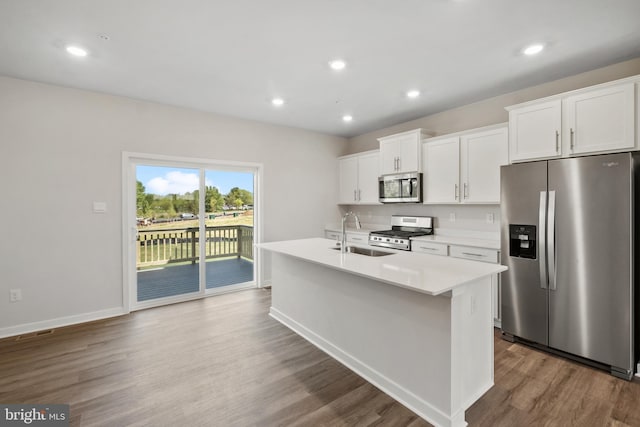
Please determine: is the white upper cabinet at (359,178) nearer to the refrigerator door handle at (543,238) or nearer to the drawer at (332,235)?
the drawer at (332,235)

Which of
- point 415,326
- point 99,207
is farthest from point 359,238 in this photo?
point 99,207

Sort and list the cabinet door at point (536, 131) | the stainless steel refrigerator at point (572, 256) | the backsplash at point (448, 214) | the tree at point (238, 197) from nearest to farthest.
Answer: the stainless steel refrigerator at point (572, 256), the cabinet door at point (536, 131), the backsplash at point (448, 214), the tree at point (238, 197)

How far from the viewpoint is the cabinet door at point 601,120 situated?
2355 mm

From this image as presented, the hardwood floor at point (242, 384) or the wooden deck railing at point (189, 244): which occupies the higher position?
the wooden deck railing at point (189, 244)

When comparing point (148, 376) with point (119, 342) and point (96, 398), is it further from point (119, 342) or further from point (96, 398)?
point (119, 342)

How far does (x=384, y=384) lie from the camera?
2.14m

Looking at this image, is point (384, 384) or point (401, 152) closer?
point (384, 384)

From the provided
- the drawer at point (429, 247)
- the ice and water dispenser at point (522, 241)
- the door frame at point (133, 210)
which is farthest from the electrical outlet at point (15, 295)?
A: the ice and water dispenser at point (522, 241)

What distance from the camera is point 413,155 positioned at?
13.9 ft

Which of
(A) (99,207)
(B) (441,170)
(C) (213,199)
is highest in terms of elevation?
(B) (441,170)

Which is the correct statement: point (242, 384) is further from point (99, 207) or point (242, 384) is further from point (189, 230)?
point (99, 207)

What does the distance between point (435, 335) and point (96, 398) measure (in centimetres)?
242

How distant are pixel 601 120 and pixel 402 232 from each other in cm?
256

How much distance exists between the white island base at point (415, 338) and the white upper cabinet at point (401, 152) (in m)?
2.29
